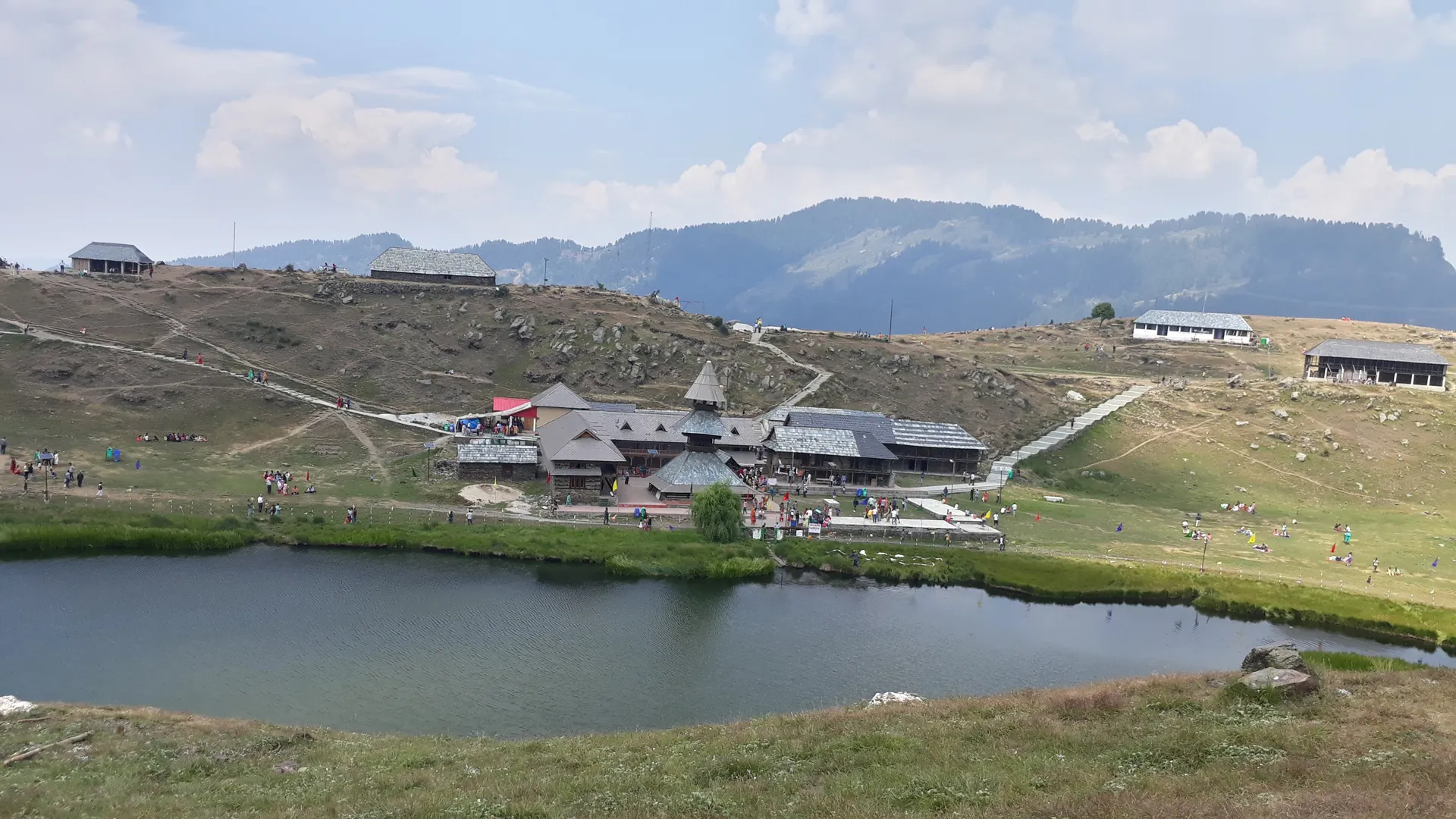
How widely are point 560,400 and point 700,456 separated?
889 inches

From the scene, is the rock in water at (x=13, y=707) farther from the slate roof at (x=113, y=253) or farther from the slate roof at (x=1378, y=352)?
the slate roof at (x=1378, y=352)

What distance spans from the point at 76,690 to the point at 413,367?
3020 inches

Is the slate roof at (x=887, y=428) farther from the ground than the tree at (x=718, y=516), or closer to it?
farther from the ground

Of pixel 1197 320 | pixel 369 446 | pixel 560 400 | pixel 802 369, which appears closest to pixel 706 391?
pixel 560 400

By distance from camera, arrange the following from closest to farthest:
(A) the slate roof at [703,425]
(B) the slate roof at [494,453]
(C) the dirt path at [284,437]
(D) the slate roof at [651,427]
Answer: (B) the slate roof at [494,453]
(A) the slate roof at [703,425]
(D) the slate roof at [651,427]
(C) the dirt path at [284,437]

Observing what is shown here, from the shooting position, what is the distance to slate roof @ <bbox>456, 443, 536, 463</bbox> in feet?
258

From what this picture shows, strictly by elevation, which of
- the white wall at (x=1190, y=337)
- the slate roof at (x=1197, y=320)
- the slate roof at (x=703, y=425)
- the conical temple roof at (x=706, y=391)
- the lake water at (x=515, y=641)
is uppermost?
the slate roof at (x=1197, y=320)

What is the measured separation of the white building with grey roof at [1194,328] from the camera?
161625 millimetres

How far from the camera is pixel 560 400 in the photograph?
307ft

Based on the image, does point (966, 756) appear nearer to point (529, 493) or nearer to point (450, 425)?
point (529, 493)

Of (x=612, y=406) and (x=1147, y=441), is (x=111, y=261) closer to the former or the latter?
(x=612, y=406)

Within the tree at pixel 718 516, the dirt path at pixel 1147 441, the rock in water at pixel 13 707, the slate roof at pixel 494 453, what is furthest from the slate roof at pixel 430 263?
the rock in water at pixel 13 707

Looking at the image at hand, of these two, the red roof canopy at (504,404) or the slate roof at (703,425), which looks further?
the red roof canopy at (504,404)

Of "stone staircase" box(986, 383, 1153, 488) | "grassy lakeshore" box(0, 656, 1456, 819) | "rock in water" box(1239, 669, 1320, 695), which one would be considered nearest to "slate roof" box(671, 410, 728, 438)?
"stone staircase" box(986, 383, 1153, 488)
